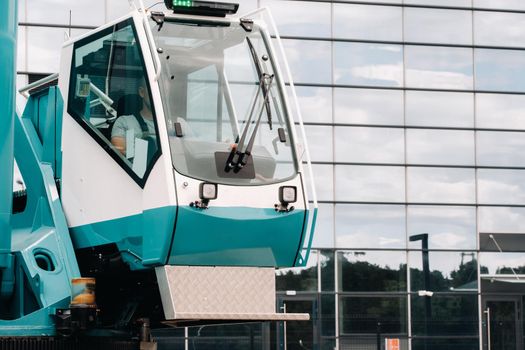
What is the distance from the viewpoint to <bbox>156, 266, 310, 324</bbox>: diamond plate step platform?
856 centimetres

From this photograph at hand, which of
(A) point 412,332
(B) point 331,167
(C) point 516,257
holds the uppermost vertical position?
(B) point 331,167

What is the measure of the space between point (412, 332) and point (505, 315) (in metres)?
2.43

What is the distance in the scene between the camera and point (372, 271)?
28484 millimetres

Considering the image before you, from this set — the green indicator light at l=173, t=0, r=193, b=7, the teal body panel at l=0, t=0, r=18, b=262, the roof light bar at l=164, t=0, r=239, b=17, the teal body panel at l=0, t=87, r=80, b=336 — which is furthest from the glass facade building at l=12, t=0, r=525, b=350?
the teal body panel at l=0, t=0, r=18, b=262

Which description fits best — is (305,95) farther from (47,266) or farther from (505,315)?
(47,266)

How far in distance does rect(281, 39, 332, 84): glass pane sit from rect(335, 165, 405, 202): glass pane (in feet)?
7.26

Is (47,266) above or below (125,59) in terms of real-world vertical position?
below

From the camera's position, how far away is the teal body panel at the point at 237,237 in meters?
8.52

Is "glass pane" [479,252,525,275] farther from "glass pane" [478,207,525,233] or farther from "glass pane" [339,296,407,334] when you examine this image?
"glass pane" [339,296,407,334]

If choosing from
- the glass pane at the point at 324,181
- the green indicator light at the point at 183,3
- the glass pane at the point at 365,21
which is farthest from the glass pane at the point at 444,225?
the green indicator light at the point at 183,3

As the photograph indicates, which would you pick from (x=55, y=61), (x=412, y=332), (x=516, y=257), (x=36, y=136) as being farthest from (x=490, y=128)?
(x=36, y=136)

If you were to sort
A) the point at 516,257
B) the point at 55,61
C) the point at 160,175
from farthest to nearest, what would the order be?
the point at 516,257 < the point at 55,61 < the point at 160,175

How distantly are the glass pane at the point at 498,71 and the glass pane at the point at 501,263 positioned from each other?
4.08m

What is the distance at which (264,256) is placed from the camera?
894 centimetres
